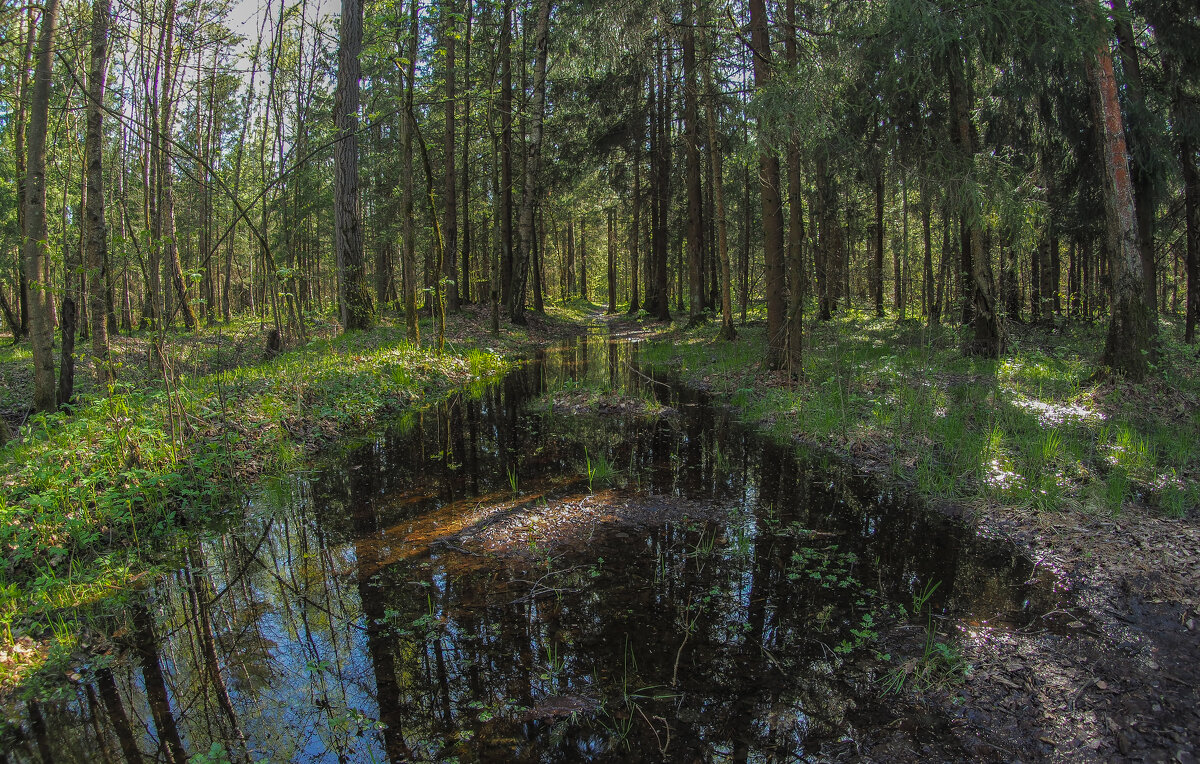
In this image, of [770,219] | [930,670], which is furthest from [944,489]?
[770,219]

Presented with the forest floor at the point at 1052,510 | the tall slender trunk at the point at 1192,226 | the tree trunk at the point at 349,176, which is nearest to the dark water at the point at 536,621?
the forest floor at the point at 1052,510

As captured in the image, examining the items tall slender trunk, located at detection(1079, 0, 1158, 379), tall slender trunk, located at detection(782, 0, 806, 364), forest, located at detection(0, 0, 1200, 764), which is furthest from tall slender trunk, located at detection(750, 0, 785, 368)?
tall slender trunk, located at detection(1079, 0, 1158, 379)

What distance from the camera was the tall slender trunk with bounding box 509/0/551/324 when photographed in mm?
16297

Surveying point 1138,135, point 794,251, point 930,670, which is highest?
point 1138,135

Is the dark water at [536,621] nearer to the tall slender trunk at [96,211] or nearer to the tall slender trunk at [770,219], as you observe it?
the tall slender trunk at [96,211]

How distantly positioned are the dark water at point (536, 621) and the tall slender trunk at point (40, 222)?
4232 millimetres

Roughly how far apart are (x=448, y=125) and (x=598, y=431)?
15.5 meters

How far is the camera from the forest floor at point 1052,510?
2516 mm

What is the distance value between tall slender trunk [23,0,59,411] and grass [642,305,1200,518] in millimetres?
9444

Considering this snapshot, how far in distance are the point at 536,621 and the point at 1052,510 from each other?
4429 millimetres

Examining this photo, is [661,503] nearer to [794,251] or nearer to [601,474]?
[601,474]

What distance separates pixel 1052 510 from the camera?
4.75 metres

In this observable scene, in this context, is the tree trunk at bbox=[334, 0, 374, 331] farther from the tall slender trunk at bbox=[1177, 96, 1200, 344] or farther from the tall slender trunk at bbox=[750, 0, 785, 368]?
the tall slender trunk at bbox=[1177, 96, 1200, 344]

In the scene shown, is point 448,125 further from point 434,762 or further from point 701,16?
point 434,762
